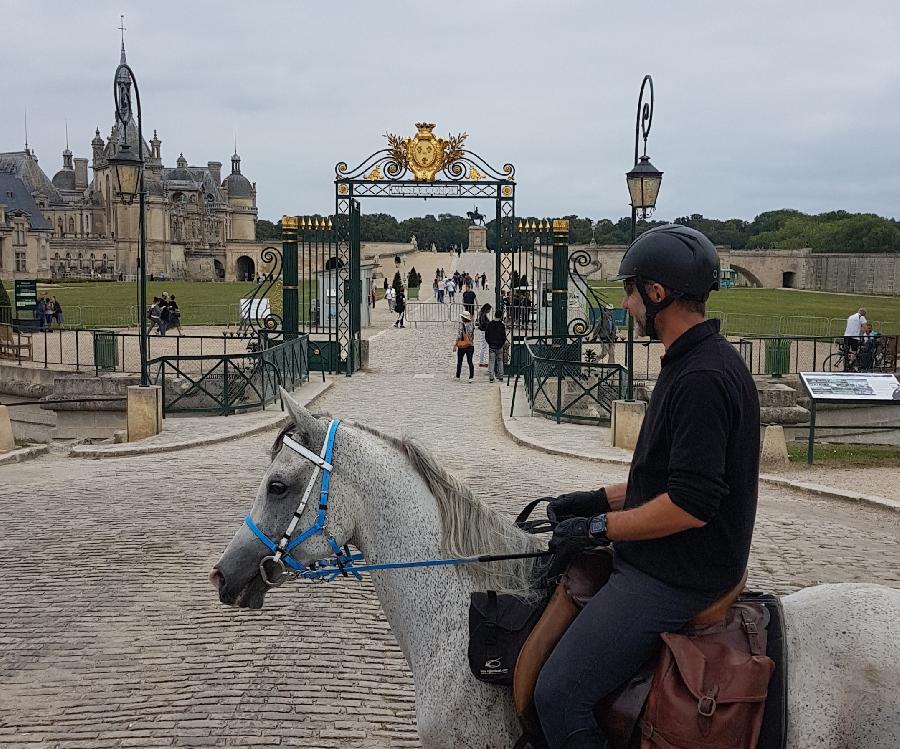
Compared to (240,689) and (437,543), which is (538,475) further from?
(437,543)

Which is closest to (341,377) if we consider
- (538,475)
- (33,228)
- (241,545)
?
(538,475)

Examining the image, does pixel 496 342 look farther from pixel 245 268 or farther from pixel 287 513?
pixel 245 268

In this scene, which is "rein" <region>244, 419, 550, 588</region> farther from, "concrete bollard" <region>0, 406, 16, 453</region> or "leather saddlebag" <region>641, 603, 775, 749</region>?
"concrete bollard" <region>0, 406, 16, 453</region>

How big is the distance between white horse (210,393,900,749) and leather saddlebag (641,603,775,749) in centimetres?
17

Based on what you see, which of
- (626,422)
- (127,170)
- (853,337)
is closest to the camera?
(626,422)

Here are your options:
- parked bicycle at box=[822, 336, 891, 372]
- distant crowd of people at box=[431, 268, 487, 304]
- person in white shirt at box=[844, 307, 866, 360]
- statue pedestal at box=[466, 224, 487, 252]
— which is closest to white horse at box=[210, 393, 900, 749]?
parked bicycle at box=[822, 336, 891, 372]

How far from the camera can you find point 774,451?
13094 mm

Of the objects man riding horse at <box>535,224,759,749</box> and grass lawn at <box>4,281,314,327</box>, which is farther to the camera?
grass lawn at <box>4,281,314,327</box>

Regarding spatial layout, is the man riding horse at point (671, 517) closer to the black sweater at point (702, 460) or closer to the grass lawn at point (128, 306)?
the black sweater at point (702, 460)

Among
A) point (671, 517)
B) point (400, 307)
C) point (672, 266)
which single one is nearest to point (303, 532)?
point (671, 517)

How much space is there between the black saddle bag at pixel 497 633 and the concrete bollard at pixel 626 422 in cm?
1122

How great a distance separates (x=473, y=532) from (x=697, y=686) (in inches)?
34.7

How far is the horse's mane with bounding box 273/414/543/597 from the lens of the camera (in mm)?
3246

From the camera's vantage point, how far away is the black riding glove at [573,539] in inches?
117
